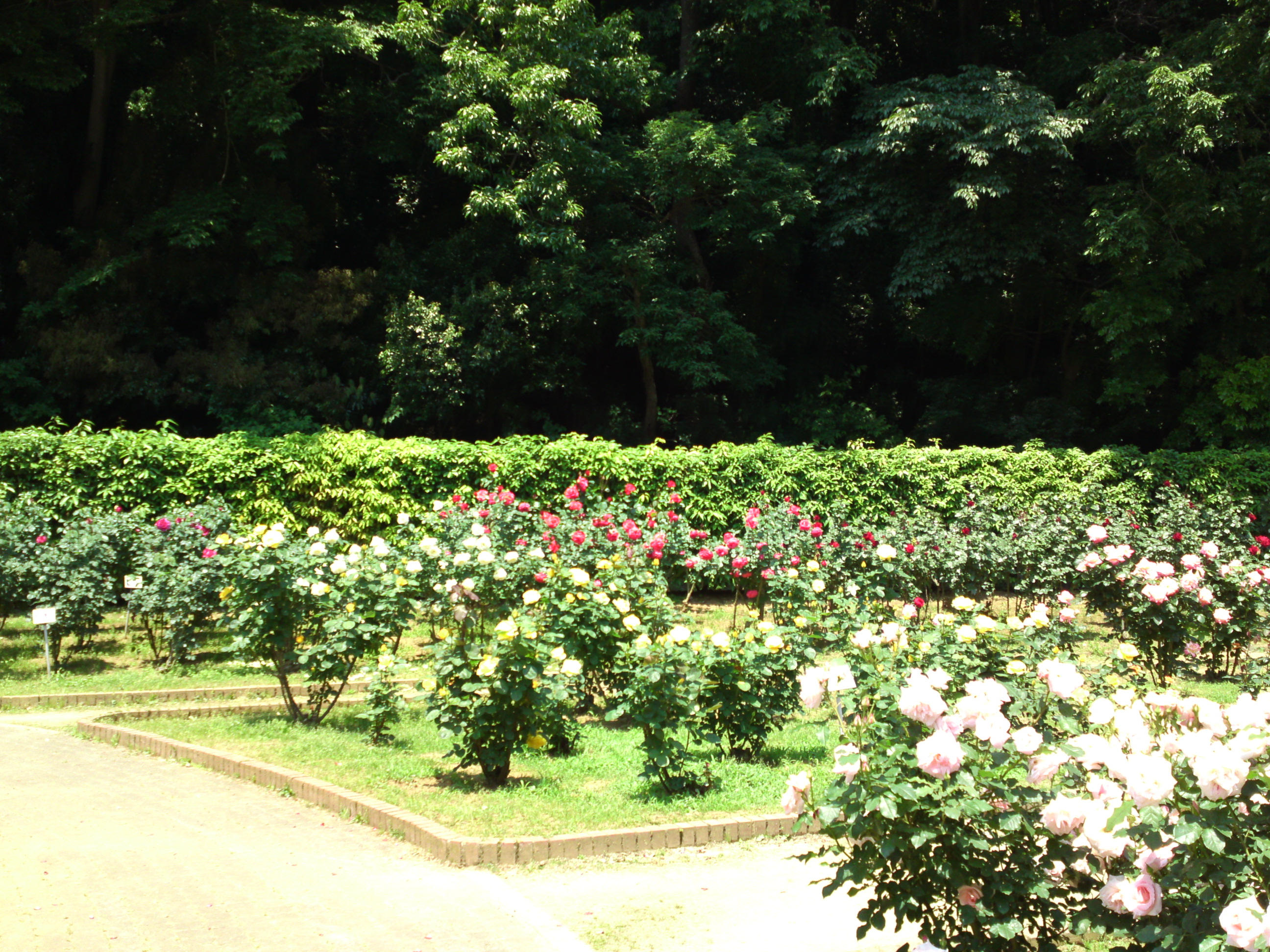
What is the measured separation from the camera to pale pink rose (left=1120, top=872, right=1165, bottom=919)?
2.91 metres

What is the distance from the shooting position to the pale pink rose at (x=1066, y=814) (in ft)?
10.3

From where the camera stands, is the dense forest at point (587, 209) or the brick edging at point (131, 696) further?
the dense forest at point (587, 209)

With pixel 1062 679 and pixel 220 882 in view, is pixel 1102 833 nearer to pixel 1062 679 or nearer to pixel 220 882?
pixel 1062 679

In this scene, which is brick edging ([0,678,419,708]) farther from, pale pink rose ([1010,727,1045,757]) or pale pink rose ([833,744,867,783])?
pale pink rose ([1010,727,1045,757])

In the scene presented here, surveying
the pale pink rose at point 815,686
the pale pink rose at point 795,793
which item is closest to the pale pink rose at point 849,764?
the pale pink rose at point 795,793

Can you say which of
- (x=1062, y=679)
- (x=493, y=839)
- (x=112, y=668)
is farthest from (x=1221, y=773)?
(x=112, y=668)

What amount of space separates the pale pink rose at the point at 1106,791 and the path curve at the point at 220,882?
7.52 feet

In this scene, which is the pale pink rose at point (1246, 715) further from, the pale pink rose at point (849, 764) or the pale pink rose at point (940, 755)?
the pale pink rose at point (849, 764)

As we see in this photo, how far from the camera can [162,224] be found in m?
18.3

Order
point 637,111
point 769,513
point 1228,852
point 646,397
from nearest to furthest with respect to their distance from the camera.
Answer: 1. point 1228,852
2. point 769,513
3. point 637,111
4. point 646,397

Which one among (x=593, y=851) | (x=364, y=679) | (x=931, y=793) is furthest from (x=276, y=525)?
(x=931, y=793)

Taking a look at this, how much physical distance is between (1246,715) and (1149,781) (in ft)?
1.69

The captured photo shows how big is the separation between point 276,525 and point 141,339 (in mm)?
13009

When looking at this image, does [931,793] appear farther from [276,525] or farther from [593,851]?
[276,525]
